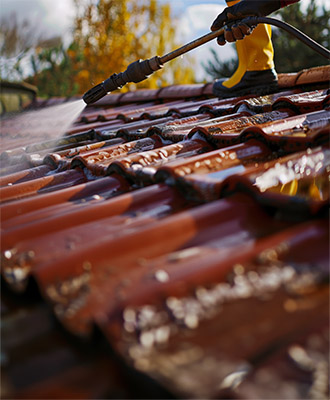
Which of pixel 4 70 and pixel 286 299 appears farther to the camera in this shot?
pixel 4 70

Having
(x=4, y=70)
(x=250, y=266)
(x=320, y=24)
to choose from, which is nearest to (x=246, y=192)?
(x=250, y=266)

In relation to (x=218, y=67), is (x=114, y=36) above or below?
above

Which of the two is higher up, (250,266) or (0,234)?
(0,234)

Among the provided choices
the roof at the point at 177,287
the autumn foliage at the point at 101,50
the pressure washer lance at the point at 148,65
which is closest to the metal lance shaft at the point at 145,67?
the pressure washer lance at the point at 148,65

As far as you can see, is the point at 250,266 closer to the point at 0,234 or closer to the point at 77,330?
the point at 77,330

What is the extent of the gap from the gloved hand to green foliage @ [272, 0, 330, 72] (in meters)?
12.6

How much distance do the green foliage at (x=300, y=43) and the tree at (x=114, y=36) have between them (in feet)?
25.8

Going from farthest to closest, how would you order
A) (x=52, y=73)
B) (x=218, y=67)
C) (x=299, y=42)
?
(x=52, y=73) < (x=218, y=67) < (x=299, y=42)

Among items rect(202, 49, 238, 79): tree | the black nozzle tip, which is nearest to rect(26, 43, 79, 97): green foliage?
rect(202, 49, 238, 79): tree

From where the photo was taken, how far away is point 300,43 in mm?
14172

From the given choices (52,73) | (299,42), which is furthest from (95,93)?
(52,73)

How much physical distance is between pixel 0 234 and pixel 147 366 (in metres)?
0.70

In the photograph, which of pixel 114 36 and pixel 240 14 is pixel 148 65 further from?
pixel 114 36

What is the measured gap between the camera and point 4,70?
1662 centimetres
